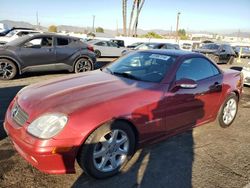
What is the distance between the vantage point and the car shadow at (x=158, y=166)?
312 cm

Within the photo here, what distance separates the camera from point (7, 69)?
28.4 ft

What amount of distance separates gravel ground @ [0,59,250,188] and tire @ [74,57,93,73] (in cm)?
624

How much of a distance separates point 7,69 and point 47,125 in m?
6.65

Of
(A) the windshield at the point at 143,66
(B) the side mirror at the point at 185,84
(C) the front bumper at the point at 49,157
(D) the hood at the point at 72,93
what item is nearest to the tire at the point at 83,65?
(A) the windshield at the point at 143,66

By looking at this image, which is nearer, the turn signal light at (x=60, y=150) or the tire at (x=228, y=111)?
the turn signal light at (x=60, y=150)

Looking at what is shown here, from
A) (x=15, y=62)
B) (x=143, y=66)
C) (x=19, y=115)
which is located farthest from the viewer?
(x=15, y=62)

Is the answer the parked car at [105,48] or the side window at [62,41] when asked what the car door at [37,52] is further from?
the parked car at [105,48]

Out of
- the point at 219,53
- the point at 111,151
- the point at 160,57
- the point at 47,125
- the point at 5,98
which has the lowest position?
the point at 5,98

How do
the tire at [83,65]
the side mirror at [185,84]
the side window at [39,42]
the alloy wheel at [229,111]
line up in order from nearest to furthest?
the side mirror at [185,84]
the alloy wheel at [229,111]
the side window at [39,42]
the tire at [83,65]

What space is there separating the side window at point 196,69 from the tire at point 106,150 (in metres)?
1.23

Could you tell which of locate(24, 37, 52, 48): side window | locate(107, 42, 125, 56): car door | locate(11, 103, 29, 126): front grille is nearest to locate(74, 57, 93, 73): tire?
locate(24, 37, 52, 48): side window

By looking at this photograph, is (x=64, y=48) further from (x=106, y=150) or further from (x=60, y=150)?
(x=60, y=150)

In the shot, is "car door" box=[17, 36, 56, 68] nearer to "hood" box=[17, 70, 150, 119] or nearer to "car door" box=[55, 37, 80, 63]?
"car door" box=[55, 37, 80, 63]

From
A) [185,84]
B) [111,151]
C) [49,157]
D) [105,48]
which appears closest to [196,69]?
[185,84]
